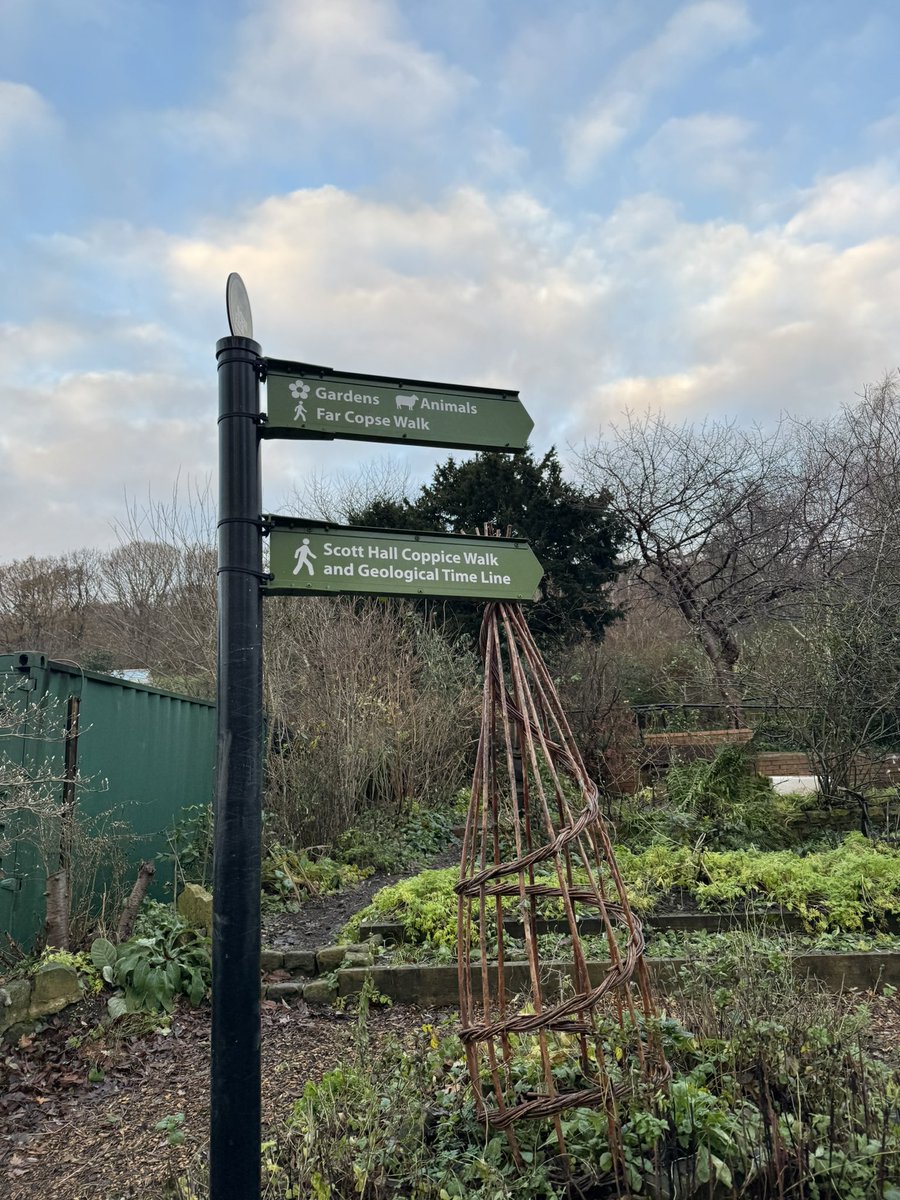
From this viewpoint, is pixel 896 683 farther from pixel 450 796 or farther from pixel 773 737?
pixel 450 796

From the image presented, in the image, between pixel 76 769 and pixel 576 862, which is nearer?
pixel 76 769

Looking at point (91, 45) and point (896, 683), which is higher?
point (91, 45)

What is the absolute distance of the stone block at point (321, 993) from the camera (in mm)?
4906

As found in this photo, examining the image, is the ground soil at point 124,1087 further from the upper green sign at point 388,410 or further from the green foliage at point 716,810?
the green foliage at point 716,810

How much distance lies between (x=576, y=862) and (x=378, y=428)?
5.33m

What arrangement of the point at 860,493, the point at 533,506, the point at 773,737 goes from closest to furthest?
the point at 773,737 < the point at 860,493 < the point at 533,506

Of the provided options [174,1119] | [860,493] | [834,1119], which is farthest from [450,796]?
[860,493]

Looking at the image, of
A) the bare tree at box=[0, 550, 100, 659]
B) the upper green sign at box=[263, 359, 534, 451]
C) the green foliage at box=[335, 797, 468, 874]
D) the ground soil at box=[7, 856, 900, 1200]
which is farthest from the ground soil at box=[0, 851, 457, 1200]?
the bare tree at box=[0, 550, 100, 659]

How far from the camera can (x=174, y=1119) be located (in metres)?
3.46

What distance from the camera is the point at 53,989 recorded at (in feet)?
14.1

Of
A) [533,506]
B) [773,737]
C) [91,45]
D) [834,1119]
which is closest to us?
[834,1119]

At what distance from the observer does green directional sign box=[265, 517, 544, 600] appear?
2334 millimetres

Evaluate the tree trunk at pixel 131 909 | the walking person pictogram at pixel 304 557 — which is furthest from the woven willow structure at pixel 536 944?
the tree trunk at pixel 131 909

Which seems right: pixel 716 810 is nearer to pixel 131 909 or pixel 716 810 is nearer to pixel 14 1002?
pixel 131 909
